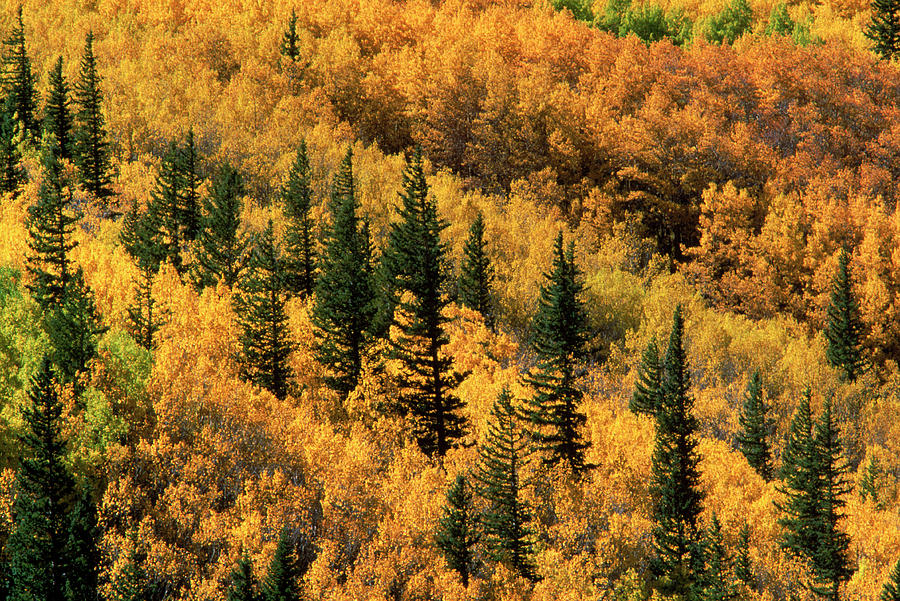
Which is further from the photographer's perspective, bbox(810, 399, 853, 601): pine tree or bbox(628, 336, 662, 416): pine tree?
bbox(628, 336, 662, 416): pine tree

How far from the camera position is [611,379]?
77.4m

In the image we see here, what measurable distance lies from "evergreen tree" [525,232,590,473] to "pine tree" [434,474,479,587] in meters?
Answer: 7.38

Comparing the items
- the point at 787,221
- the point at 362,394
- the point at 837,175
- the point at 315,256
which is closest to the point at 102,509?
the point at 362,394

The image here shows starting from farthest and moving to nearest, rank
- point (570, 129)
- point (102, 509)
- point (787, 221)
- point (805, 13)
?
point (805, 13), point (570, 129), point (787, 221), point (102, 509)

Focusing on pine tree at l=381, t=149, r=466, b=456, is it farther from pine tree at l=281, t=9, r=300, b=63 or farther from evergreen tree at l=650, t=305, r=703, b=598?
pine tree at l=281, t=9, r=300, b=63

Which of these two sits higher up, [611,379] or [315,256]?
[315,256]

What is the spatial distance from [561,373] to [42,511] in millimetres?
24098

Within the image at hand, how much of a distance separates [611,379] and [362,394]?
30.5m

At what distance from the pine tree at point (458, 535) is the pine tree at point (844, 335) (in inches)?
2169

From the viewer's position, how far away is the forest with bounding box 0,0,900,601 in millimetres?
41062

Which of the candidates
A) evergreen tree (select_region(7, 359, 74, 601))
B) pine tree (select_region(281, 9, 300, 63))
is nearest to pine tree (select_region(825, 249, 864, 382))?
evergreen tree (select_region(7, 359, 74, 601))

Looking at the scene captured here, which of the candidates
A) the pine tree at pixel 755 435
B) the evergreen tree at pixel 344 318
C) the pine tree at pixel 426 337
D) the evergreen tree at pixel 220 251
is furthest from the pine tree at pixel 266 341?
the pine tree at pixel 755 435

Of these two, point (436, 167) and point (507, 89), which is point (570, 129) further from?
point (436, 167)

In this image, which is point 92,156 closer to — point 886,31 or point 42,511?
point 42,511
